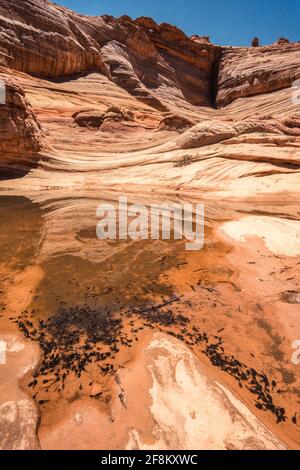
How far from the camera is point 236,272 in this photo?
4.90 metres

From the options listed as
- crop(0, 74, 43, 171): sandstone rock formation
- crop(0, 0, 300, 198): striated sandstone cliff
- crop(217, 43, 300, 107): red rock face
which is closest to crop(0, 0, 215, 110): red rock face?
crop(0, 0, 300, 198): striated sandstone cliff

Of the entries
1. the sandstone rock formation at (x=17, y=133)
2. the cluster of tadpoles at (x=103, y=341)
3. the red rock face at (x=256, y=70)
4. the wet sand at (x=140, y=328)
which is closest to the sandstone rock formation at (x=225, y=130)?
the sandstone rock formation at (x=17, y=133)

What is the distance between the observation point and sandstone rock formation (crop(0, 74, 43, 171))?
13180mm

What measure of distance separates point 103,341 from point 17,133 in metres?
13.3

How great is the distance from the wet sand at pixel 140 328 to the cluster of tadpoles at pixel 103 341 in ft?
0.04

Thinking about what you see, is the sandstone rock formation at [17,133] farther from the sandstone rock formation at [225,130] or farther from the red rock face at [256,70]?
the red rock face at [256,70]

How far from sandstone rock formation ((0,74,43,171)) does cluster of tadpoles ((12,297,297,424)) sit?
40.4ft

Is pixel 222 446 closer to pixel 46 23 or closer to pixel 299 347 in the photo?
pixel 299 347

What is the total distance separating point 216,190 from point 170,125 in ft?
23.7

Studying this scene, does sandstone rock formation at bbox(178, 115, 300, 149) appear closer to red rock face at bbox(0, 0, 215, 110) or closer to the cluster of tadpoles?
the cluster of tadpoles

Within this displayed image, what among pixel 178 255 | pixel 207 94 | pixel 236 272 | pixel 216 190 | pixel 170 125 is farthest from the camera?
pixel 207 94

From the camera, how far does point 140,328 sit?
340 centimetres

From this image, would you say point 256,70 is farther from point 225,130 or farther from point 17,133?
point 17,133
